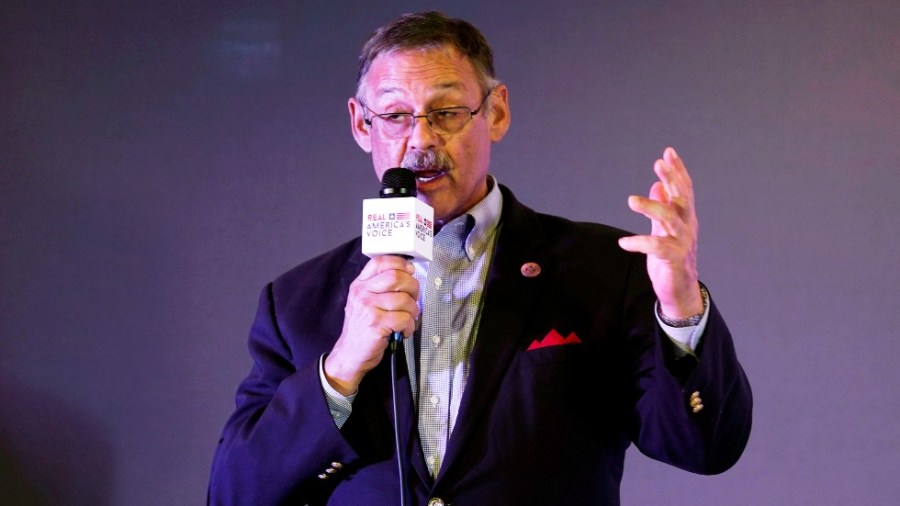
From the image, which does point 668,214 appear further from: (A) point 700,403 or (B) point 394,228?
(B) point 394,228

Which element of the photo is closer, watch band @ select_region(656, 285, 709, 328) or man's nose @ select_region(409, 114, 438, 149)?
watch band @ select_region(656, 285, 709, 328)

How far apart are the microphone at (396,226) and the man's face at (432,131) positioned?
346mm

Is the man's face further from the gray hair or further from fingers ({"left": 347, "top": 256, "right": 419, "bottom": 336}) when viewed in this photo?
fingers ({"left": 347, "top": 256, "right": 419, "bottom": 336})

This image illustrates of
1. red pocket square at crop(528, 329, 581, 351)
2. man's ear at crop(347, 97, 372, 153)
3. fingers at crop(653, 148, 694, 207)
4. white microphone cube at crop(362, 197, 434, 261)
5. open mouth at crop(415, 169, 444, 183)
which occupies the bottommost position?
red pocket square at crop(528, 329, 581, 351)

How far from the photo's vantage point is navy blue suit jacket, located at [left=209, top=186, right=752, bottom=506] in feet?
6.18

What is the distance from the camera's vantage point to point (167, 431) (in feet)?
11.6

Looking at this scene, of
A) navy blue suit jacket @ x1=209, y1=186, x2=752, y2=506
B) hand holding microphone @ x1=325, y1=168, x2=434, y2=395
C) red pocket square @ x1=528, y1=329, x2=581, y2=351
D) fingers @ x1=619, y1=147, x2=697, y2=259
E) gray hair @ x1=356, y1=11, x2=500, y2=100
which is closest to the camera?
fingers @ x1=619, y1=147, x2=697, y2=259

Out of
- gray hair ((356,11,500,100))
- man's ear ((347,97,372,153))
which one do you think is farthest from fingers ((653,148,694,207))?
man's ear ((347,97,372,153))

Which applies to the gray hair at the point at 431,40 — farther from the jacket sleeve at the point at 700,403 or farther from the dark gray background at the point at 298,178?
the dark gray background at the point at 298,178

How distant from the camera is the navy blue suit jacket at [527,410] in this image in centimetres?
188

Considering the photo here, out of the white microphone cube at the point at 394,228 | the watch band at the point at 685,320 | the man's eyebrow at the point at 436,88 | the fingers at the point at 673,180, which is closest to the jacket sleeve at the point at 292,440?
the white microphone cube at the point at 394,228

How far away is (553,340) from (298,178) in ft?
5.77

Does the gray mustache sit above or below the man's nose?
below

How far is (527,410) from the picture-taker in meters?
1.99
